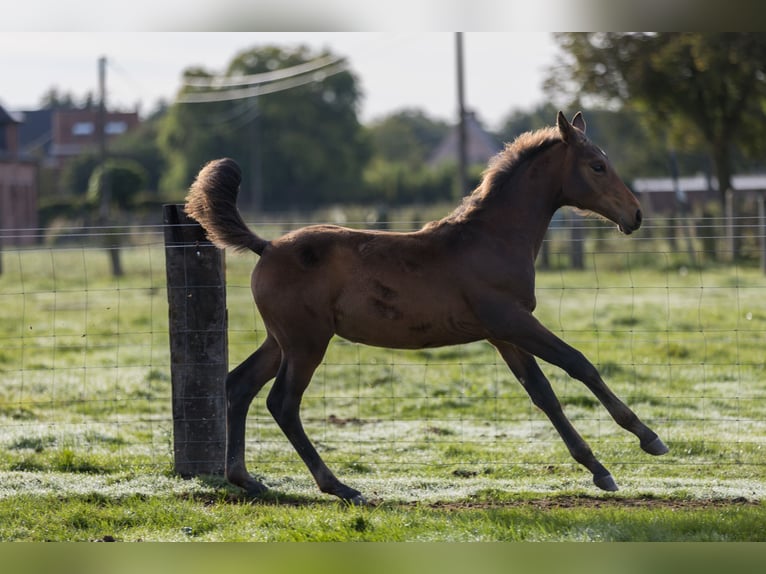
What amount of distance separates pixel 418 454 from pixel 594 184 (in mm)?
2557

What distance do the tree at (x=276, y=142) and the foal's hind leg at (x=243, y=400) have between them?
2743 inches

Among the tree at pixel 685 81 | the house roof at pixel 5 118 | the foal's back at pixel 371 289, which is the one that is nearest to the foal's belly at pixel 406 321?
the foal's back at pixel 371 289

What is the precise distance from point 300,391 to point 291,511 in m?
0.74

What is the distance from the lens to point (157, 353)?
1391 cm

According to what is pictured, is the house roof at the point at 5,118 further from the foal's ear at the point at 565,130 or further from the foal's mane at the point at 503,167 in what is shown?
the foal's ear at the point at 565,130

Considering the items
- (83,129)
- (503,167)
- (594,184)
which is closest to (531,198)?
(503,167)

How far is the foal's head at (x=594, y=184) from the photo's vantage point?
6.78 meters

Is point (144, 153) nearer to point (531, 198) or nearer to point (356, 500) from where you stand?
point (531, 198)

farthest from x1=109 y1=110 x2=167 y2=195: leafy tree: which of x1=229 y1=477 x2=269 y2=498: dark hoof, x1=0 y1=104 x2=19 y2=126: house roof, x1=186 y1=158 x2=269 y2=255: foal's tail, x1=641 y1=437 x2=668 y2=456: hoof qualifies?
x1=641 y1=437 x2=668 y2=456: hoof

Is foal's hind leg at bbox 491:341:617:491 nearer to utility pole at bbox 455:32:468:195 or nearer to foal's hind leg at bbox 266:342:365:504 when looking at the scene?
foal's hind leg at bbox 266:342:365:504

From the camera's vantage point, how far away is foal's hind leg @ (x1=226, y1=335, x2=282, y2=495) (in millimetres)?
7055

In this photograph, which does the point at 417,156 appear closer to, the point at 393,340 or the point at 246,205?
the point at 246,205

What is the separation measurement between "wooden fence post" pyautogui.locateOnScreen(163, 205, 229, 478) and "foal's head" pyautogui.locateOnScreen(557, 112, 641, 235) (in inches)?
98.8

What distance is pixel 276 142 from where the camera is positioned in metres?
78.1
